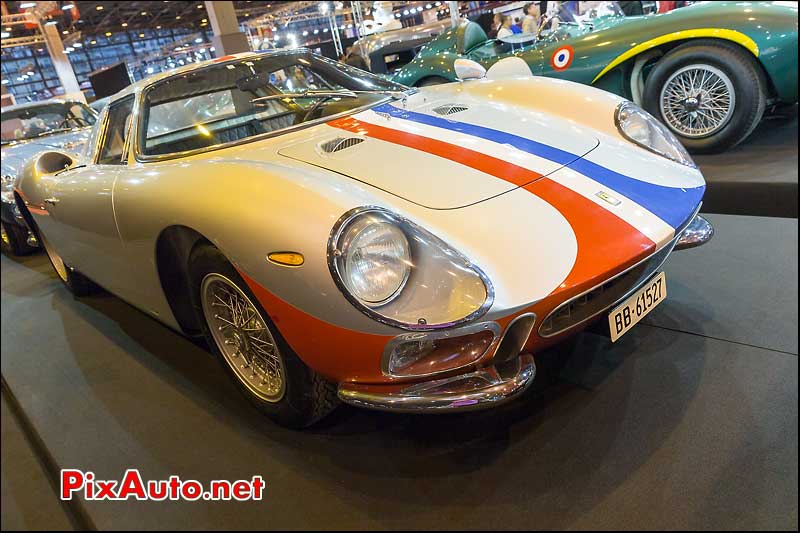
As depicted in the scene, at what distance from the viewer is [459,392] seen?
121 cm

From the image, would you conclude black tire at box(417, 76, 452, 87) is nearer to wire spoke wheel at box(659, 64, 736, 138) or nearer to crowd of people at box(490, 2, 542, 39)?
crowd of people at box(490, 2, 542, 39)

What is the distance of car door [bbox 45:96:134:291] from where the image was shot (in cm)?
198

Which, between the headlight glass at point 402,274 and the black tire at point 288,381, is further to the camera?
the black tire at point 288,381

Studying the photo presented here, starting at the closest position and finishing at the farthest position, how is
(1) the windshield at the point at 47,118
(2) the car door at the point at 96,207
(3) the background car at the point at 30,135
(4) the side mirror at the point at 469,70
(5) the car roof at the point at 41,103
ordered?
(2) the car door at the point at 96,207 < (4) the side mirror at the point at 469,70 < (3) the background car at the point at 30,135 < (1) the windshield at the point at 47,118 < (5) the car roof at the point at 41,103

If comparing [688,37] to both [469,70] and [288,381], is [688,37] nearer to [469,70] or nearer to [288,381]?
[469,70]

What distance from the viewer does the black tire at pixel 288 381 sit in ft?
4.62

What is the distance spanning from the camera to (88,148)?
97.9 inches

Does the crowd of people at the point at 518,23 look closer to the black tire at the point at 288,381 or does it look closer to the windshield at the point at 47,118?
the black tire at the point at 288,381

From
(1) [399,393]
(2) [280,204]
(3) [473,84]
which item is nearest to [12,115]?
(3) [473,84]

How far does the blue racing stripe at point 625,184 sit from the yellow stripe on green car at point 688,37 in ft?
6.95

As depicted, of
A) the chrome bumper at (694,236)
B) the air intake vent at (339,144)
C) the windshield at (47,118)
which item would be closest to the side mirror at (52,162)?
the air intake vent at (339,144)

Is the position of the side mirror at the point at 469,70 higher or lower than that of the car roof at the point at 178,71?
lower

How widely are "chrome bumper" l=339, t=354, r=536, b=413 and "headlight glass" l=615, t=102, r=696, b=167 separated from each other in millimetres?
986

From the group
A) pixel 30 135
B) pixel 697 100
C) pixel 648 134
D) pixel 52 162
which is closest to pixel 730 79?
pixel 697 100
